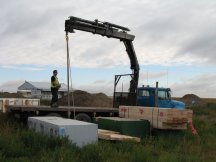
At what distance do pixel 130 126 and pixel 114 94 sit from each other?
573 centimetres

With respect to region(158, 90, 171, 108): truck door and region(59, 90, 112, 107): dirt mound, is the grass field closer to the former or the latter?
region(158, 90, 171, 108): truck door

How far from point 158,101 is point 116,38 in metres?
3.65

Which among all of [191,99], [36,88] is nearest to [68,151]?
[191,99]

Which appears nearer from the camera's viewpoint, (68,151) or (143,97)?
(68,151)

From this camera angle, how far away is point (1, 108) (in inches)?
843

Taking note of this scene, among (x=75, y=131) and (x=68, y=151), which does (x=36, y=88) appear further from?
(x=68, y=151)

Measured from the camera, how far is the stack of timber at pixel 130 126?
1438 cm

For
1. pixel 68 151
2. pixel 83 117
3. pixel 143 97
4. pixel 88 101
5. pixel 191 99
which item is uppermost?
pixel 191 99

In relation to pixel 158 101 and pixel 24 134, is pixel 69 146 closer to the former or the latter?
pixel 24 134

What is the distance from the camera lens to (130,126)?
572 inches

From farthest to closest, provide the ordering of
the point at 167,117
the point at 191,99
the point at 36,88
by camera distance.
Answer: the point at 36,88 < the point at 191,99 < the point at 167,117

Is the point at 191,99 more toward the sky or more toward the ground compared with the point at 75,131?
more toward the sky

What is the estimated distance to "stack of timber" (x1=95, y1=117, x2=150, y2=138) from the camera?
47.2ft

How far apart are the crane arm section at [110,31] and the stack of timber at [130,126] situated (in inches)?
177
